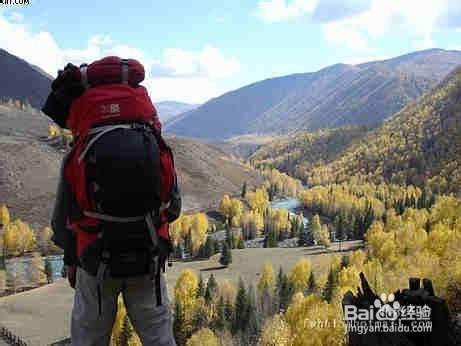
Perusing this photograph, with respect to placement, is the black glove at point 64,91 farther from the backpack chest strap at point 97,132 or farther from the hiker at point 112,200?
the backpack chest strap at point 97,132

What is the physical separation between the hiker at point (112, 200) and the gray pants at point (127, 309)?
11mm

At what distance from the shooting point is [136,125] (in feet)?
17.4

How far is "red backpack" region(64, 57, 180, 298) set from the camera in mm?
5059

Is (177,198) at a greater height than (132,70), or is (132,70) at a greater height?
(132,70)

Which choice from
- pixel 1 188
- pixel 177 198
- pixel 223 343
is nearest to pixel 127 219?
pixel 177 198

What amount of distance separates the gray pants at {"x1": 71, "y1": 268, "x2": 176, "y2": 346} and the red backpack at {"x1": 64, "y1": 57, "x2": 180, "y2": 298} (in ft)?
1.19

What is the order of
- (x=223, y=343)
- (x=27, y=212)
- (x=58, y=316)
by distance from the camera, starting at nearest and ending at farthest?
(x=223, y=343) < (x=58, y=316) < (x=27, y=212)

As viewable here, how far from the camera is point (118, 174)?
500 centimetres

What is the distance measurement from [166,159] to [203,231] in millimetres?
146434

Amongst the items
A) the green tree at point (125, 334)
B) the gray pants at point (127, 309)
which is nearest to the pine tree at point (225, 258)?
the green tree at point (125, 334)

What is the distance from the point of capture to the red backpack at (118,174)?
5.06 metres

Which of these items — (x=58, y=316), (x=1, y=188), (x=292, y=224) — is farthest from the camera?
(x=1, y=188)

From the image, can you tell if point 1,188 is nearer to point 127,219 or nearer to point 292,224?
point 292,224

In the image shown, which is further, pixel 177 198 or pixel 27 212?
pixel 27 212
